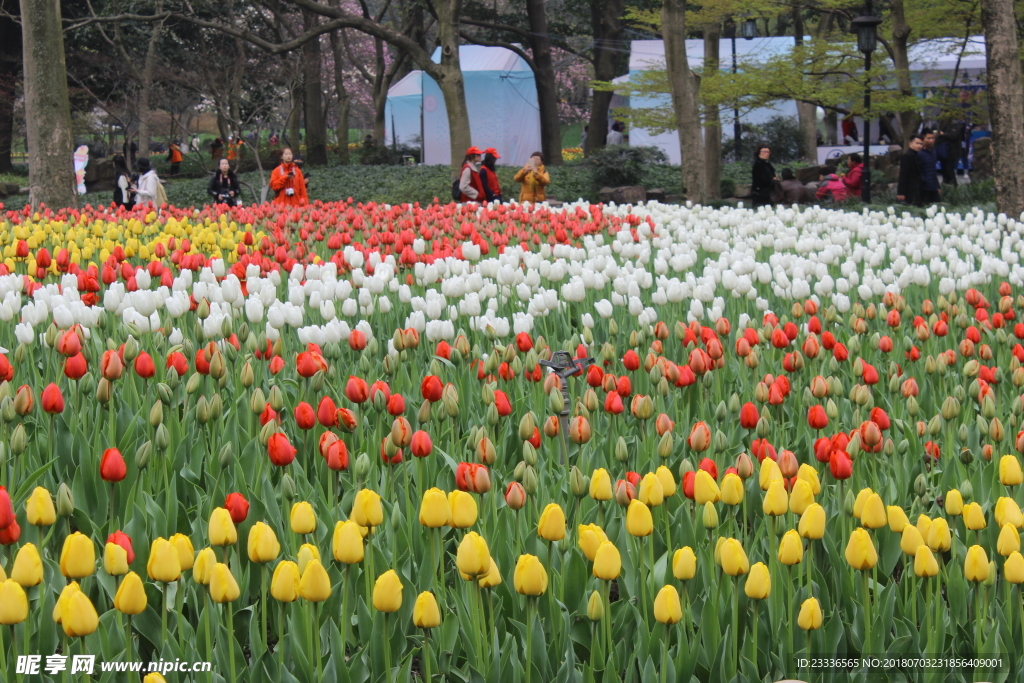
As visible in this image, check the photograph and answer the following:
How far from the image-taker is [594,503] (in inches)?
120

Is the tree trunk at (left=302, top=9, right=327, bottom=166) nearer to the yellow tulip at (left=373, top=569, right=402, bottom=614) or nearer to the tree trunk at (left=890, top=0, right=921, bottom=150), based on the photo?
the tree trunk at (left=890, top=0, right=921, bottom=150)

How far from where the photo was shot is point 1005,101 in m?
12.9

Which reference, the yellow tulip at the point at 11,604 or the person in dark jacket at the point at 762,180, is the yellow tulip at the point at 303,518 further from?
the person in dark jacket at the point at 762,180

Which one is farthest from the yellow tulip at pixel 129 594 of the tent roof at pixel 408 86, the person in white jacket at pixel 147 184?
the tent roof at pixel 408 86

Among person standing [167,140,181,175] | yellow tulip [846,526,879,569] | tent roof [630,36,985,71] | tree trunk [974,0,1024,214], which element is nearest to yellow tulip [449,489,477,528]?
yellow tulip [846,526,879,569]

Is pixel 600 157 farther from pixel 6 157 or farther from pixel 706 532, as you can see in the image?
pixel 706 532

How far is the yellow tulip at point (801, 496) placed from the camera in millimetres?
2393

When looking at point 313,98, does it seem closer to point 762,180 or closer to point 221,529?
point 762,180

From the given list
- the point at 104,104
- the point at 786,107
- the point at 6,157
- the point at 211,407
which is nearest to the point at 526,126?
the point at 786,107

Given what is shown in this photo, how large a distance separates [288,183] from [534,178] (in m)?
3.78

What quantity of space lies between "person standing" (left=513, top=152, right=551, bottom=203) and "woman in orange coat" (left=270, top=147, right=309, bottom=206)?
11.1 feet

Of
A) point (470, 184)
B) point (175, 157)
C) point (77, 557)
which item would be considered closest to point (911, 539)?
point (77, 557)

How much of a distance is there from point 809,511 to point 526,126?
32.7m

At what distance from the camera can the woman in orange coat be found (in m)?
16.1
